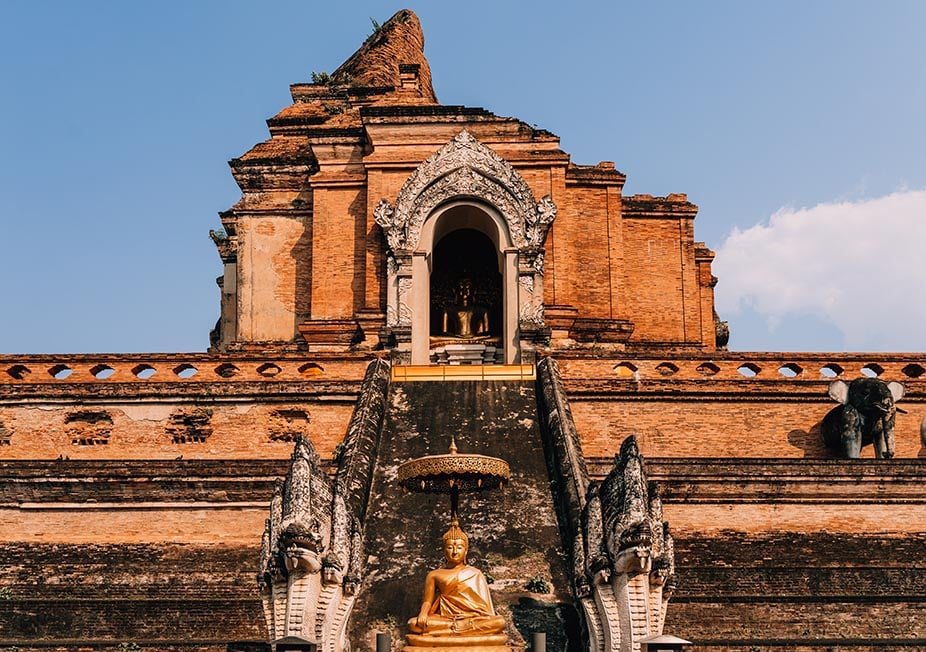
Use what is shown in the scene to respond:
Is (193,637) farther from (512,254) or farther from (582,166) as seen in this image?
(582,166)

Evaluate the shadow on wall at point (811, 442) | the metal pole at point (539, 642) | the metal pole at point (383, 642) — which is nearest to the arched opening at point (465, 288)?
the shadow on wall at point (811, 442)

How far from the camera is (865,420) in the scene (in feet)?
69.5

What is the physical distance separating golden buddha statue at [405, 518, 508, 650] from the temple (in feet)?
0.11

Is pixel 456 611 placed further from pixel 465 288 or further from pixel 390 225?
pixel 465 288

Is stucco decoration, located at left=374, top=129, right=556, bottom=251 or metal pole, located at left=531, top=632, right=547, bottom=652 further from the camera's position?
stucco decoration, located at left=374, top=129, right=556, bottom=251

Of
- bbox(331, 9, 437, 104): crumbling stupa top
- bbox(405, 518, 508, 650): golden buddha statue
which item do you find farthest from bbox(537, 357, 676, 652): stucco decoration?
bbox(331, 9, 437, 104): crumbling stupa top

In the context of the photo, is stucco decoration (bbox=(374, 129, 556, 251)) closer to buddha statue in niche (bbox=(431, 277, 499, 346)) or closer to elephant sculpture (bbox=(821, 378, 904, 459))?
buddha statue in niche (bbox=(431, 277, 499, 346))

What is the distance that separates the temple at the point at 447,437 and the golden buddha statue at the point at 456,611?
3cm

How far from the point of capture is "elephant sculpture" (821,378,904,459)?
21.0m

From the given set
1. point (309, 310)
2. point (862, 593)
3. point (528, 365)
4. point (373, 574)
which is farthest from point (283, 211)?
point (862, 593)

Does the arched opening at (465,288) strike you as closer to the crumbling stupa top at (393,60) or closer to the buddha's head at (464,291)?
the buddha's head at (464,291)

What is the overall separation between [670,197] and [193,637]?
1734 centimetres

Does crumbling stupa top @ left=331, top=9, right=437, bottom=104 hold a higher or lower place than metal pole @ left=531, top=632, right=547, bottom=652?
higher

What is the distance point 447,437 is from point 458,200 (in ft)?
27.1
